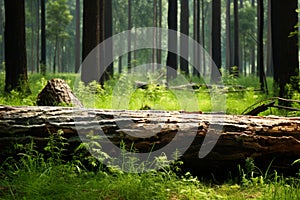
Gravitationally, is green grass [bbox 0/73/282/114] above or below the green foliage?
below

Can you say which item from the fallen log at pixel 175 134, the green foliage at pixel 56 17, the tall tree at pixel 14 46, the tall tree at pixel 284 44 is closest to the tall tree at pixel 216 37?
the tall tree at pixel 284 44

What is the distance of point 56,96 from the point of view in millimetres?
7848

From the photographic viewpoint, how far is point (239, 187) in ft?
14.9

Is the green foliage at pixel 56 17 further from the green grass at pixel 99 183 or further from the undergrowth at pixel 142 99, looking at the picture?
the green grass at pixel 99 183

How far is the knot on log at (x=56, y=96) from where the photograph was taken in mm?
7809

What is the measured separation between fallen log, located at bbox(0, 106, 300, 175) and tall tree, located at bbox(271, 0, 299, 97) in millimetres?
4906

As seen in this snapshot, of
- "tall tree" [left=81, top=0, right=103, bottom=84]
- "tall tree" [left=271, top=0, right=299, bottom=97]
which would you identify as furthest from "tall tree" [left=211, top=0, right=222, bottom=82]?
"tall tree" [left=271, top=0, right=299, bottom=97]

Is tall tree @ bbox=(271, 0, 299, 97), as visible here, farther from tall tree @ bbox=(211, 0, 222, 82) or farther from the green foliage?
the green foliage

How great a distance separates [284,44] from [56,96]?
5.55 meters

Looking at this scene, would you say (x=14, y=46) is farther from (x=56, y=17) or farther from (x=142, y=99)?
(x=56, y=17)

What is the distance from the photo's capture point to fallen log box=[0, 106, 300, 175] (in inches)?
191

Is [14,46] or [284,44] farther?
[14,46]

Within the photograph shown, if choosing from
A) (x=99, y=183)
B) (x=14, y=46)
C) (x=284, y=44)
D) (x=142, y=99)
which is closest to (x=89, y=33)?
(x=14, y=46)

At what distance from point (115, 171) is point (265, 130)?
1910mm
